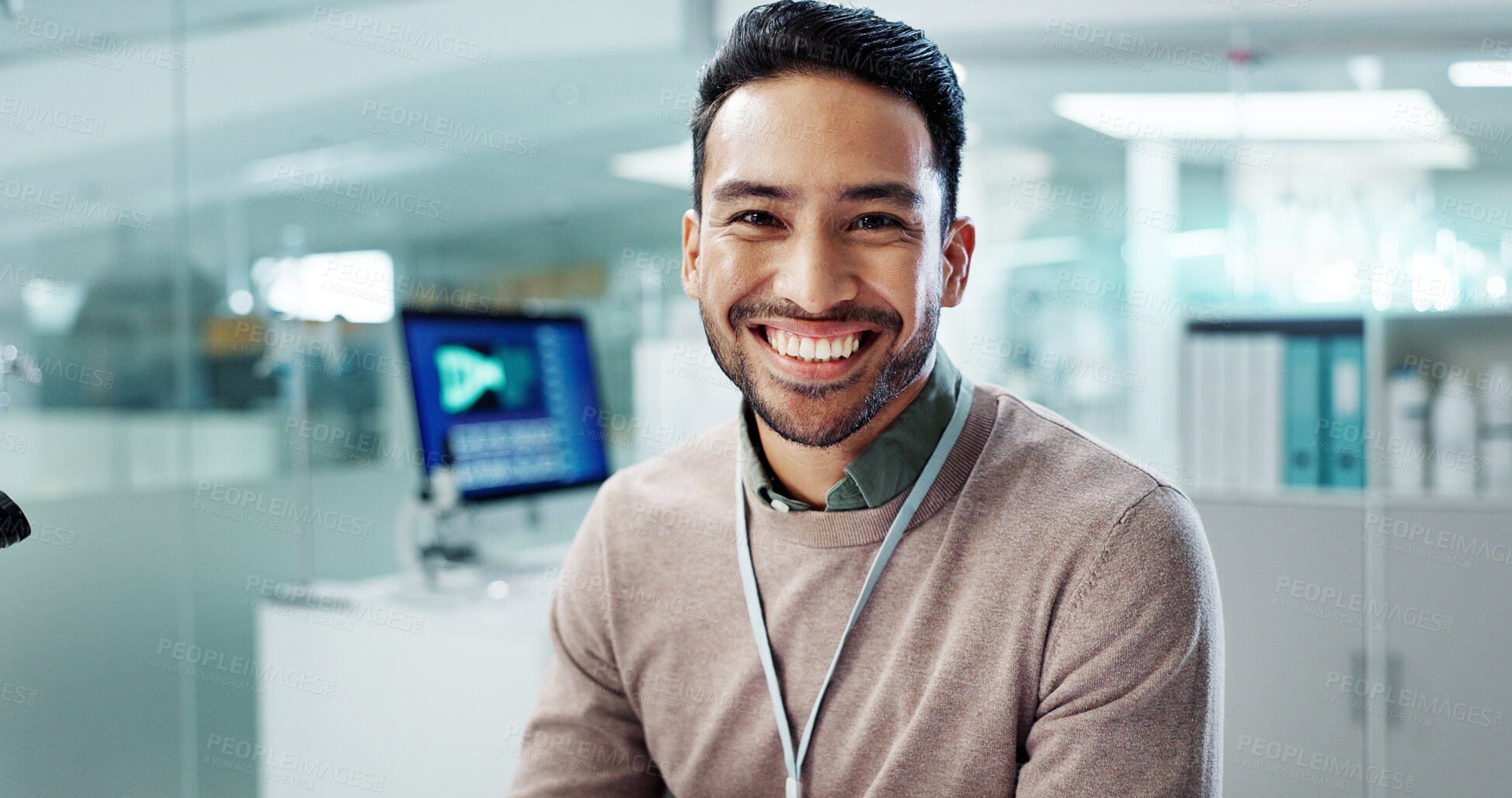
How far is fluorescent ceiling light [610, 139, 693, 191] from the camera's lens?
5375mm

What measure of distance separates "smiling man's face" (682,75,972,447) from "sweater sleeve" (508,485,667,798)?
1.24 ft

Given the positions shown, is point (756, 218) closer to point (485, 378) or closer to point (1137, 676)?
point (1137, 676)

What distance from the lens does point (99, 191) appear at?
249 centimetres

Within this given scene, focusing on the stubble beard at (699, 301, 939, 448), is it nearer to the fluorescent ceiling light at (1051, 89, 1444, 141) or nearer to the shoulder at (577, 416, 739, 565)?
the shoulder at (577, 416, 739, 565)

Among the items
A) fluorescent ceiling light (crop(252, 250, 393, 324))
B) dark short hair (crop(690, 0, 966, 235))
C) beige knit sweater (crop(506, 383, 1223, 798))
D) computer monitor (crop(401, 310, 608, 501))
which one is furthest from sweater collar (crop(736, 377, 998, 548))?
fluorescent ceiling light (crop(252, 250, 393, 324))

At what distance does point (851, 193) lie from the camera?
1106mm

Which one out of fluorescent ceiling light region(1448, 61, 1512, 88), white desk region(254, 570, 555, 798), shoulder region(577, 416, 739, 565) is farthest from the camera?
fluorescent ceiling light region(1448, 61, 1512, 88)

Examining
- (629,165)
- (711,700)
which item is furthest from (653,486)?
(629,165)

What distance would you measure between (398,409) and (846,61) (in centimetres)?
283

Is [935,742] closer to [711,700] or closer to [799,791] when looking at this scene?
[799,791]

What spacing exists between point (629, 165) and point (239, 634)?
3.23 m

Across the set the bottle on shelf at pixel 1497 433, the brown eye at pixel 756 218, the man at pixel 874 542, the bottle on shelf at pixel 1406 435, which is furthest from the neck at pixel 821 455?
the bottle on shelf at pixel 1497 433

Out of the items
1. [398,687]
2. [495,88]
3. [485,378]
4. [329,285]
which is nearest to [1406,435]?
[485,378]

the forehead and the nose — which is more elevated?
the forehead
